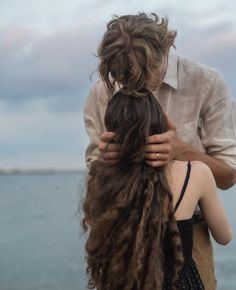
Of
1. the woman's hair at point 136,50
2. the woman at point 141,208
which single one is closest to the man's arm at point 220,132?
the woman at point 141,208

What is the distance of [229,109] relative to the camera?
3.60 meters

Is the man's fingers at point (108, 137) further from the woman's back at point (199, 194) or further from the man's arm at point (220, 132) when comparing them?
the man's arm at point (220, 132)

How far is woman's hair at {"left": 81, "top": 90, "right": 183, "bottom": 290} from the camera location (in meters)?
3.09

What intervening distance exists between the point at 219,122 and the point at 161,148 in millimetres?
520

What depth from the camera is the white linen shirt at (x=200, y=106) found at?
3562mm

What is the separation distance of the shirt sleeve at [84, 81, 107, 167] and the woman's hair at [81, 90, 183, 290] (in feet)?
1.98

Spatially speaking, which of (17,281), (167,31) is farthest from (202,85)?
(17,281)

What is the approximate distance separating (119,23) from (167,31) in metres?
0.20

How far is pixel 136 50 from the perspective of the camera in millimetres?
3152

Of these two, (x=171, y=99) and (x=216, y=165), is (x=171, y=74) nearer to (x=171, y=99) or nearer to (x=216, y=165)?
(x=171, y=99)

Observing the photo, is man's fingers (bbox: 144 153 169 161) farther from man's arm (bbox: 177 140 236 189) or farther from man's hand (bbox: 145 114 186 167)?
man's arm (bbox: 177 140 236 189)

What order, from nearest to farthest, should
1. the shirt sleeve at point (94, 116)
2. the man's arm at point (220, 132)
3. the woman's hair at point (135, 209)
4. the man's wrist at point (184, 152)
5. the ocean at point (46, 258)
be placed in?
the woman's hair at point (135, 209) → the man's wrist at point (184, 152) → the man's arm at point (220, 132) → the shirt sleeve at point (94, 116) → the ocean at point (46, 258)

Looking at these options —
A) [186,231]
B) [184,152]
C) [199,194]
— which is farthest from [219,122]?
[186,231]

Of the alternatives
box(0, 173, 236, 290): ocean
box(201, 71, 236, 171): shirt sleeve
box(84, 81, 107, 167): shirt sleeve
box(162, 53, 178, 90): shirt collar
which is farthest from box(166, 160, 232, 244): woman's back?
box(0, 173, 236, 290): ocean
